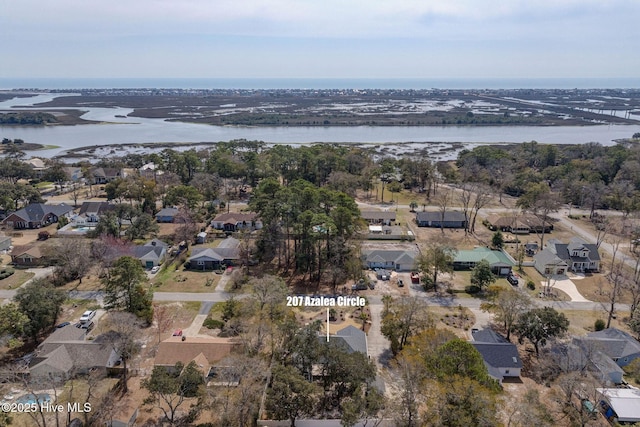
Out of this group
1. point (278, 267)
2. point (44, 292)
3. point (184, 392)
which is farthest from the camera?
point (278, 267)

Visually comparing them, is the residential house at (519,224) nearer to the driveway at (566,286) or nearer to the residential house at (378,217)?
the driveway at (566,286)

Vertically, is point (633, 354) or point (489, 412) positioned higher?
point (489, 412)

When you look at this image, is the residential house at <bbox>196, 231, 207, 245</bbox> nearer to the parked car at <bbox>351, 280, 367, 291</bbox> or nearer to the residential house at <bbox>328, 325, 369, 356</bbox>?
the parked car at <bbox>351, 280, 367, 291</bbox>

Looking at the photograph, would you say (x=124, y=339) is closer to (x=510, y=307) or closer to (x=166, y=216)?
(x=510, y=307)

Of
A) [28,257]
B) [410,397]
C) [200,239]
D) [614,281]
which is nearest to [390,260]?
[614,281]

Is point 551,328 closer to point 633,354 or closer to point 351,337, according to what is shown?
point 633,354

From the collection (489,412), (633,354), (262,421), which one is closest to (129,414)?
(262,421)

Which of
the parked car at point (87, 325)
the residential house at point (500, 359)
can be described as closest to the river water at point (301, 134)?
the parked car at point (87, 325)
